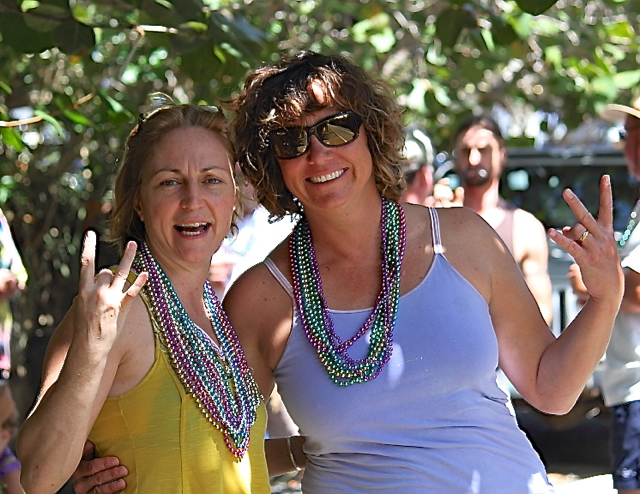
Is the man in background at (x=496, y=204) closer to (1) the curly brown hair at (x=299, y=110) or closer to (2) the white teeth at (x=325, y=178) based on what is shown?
(1) the curly brown hair at (x=299, y=110)

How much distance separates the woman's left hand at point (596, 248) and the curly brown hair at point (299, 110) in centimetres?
56

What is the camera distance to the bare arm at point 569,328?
2223mm

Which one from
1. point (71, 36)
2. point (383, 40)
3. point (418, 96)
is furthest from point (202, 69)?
point (418, 96)

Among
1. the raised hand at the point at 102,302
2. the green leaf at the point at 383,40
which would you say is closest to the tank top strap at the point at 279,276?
the raised hand at the point at 102,302

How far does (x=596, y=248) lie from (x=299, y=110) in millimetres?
834

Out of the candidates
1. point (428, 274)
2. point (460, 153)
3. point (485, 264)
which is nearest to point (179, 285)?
point (428, 274)

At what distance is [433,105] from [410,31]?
2.04 ft

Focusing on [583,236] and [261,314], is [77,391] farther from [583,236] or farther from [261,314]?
[583,236]

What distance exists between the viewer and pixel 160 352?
206cm

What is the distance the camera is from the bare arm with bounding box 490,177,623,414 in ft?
7.29

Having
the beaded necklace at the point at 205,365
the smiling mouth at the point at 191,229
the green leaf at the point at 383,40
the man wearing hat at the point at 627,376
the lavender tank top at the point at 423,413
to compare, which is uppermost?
the green leaf at the point at 383,40

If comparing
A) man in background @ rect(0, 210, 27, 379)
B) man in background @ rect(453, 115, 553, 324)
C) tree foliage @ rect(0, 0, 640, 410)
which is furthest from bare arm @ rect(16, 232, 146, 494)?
man in background @ rect(453, 115, 553, 324)

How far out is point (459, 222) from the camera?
2.54 m

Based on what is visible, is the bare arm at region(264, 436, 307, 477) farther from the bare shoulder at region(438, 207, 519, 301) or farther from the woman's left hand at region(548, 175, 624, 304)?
the woman's left hand at region(548, 175, 624, 304)
